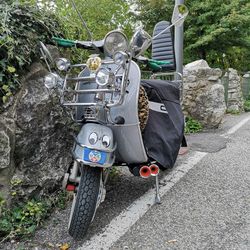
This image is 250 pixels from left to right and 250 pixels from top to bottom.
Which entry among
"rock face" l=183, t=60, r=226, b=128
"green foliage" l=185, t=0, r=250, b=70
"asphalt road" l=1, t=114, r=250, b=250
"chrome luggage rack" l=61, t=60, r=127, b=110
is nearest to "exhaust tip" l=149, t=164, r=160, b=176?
"asphalt road" l=1, t=114, r=250, b=250

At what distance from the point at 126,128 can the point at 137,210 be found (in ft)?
2.29

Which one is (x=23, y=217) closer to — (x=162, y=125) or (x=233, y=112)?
(x=162, y=125)

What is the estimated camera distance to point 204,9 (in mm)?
11961

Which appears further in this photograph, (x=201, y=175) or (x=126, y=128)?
(x=201, y=175)

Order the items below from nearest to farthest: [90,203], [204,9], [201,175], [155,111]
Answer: [90,203]
[155,111]
[201,175]
[204,9]

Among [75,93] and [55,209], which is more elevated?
[75,93]

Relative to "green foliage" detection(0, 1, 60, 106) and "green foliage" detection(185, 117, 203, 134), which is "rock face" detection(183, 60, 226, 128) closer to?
"green foliage" detection(185, 117, 203, 134)

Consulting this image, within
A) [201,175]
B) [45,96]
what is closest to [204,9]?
[201,175]

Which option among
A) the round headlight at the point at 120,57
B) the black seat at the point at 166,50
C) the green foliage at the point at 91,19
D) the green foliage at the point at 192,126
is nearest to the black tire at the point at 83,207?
the round headlight at the point at 120,57

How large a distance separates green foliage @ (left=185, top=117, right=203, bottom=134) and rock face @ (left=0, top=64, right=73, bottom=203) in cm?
337

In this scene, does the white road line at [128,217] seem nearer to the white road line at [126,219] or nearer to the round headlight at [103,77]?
the white road line at [126,219]

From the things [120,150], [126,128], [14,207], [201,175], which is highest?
[126,128]

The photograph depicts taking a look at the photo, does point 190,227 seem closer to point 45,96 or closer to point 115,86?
point 115,86

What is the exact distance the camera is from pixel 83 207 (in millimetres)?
2027
